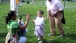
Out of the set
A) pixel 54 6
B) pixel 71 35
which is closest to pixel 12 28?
pixel 54 6

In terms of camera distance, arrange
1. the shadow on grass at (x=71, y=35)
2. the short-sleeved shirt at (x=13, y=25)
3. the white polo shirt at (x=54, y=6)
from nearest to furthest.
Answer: the short-sleeved shirt at (x=13, y=25)
the white polo shirt at (x=54, y=6)
the shadow on grass at (x=71, y=35)

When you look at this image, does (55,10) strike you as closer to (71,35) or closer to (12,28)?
(71,35)

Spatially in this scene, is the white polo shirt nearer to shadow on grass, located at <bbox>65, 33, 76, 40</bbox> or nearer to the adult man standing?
the adult man standing

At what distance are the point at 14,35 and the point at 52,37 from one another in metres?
4.17

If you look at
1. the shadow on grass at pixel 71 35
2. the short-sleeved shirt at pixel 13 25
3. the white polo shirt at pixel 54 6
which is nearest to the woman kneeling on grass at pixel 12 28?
the short-sleeved shirt at pixel 13 25

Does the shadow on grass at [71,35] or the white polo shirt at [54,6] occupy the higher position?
the white polo shirt at [54,6]

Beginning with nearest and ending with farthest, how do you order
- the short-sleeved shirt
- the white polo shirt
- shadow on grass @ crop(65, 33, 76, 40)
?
the short-sleeved shirt
the white polo shirt
shadow on grass @ crop(65, 33, 76, 40)

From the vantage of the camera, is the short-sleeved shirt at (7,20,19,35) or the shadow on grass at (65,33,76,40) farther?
the shadow on grass at (65,33,76,40)

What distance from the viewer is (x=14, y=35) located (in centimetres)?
643

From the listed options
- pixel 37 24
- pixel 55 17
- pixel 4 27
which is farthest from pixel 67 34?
pixel 4 27

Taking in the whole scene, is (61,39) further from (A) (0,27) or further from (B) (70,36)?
(A) (0,27)

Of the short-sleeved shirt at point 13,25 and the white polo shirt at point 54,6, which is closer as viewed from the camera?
the short-sleeved shirt at point 13,25

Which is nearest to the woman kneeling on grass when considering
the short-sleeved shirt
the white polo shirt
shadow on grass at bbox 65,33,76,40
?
the short-sleeved shirt

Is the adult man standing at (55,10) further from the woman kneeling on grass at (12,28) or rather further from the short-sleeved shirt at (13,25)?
the short-sleeved shirt at (13,25)
